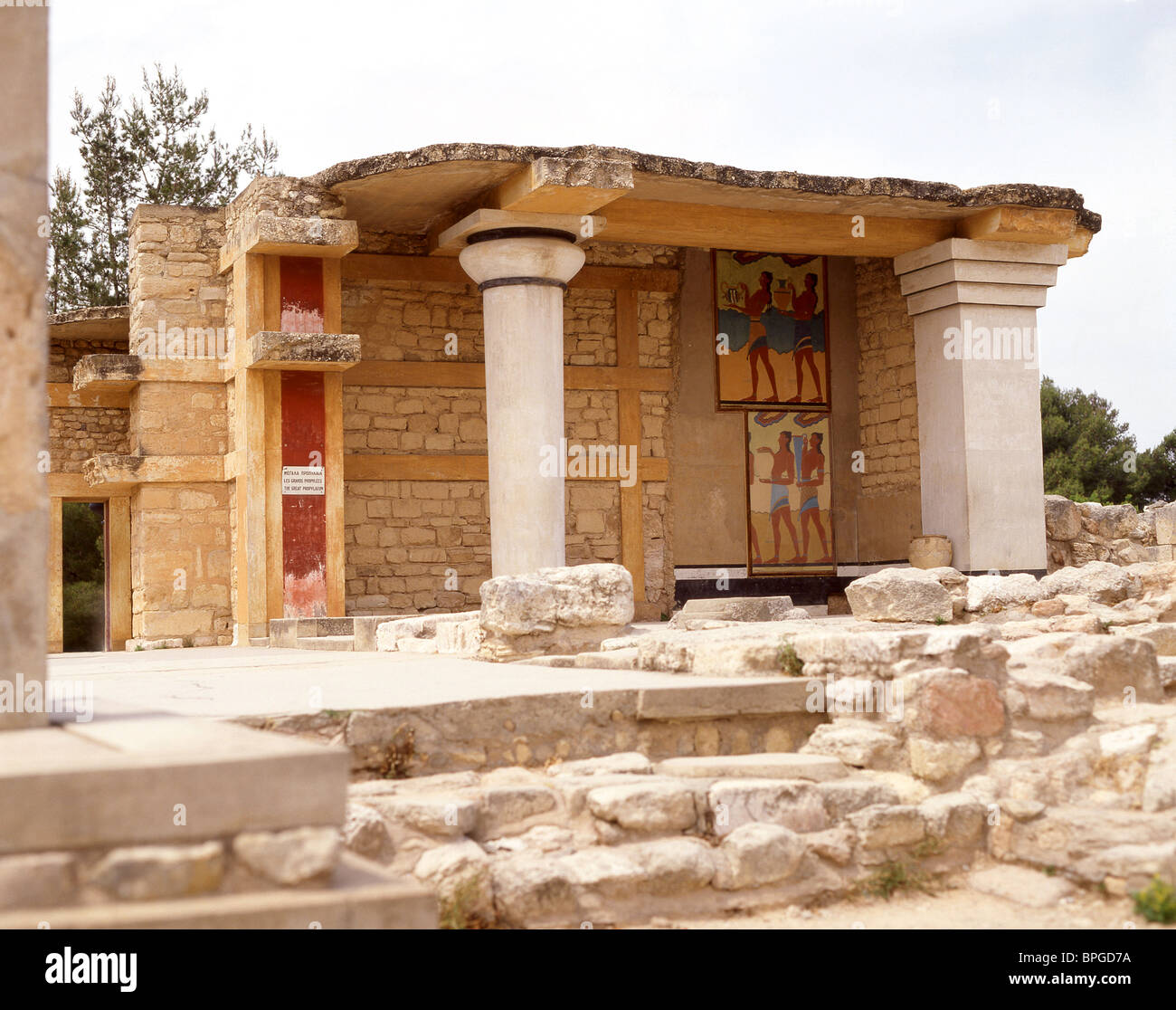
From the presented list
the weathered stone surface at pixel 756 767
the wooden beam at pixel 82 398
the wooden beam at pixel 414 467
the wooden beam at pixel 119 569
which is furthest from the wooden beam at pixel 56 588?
the weathered stone surface at pixel 756 767

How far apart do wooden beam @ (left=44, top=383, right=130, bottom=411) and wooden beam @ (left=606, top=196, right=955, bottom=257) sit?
553cm

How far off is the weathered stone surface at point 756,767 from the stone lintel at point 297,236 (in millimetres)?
7405

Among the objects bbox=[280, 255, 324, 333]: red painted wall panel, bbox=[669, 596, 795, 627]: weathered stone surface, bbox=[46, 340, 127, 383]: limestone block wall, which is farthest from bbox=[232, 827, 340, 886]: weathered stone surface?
bbox=[46, 340, 127, 383]: limestone block wall

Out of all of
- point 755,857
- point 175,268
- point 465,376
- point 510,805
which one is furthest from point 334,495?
point 755,857

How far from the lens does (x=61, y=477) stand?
13.9 meters

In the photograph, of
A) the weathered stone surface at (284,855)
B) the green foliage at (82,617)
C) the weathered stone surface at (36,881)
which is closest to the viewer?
the weathered stone surface at (36,881)

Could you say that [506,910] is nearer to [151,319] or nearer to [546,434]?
[546,434]

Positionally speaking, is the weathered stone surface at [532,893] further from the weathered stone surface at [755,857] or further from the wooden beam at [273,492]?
the wooden beam at [273,492]

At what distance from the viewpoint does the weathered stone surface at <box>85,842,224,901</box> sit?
97.6 inches

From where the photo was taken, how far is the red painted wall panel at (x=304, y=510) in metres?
11.1

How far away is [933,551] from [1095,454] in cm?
2296

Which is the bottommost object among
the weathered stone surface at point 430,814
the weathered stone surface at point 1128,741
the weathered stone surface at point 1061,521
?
the weathered stone surface at point 430,814

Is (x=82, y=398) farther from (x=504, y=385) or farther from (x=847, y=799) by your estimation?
(x=847, y=799)
